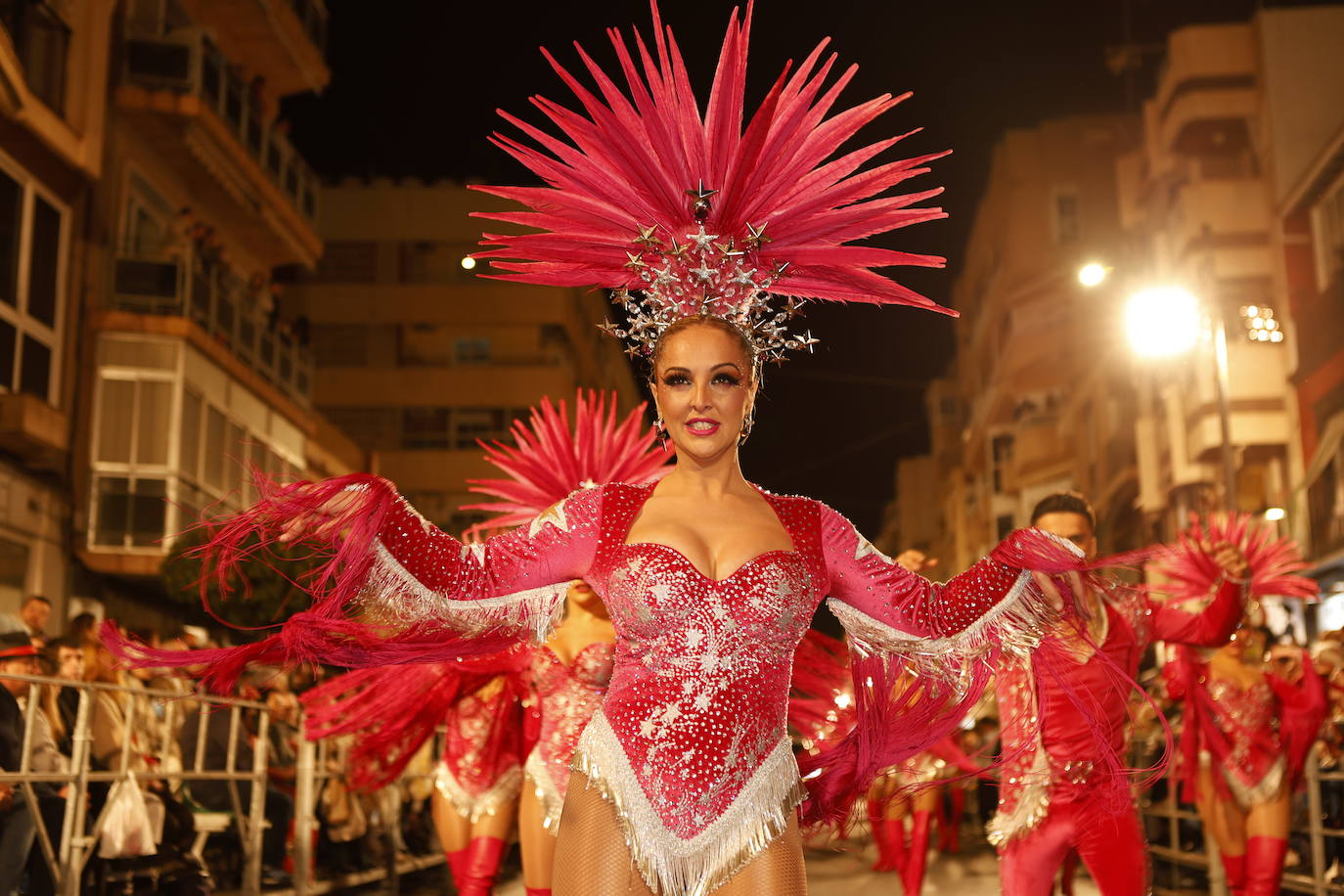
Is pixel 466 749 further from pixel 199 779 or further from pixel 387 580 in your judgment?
pixel 387 580

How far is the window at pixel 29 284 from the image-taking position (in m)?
19.6

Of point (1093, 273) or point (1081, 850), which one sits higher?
point (1093, 273)

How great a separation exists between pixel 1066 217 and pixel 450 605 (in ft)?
151

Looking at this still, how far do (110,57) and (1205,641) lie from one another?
20586mm

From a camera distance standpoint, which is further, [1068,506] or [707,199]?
[1068,506]

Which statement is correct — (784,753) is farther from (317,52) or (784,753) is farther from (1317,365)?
(317,52)

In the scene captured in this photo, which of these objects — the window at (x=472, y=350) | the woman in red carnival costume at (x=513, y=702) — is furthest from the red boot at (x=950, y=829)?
the window at (x=472, y=350)

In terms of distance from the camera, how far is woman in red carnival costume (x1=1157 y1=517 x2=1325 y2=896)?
8961mm

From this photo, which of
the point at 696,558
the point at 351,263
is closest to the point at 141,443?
the point at 696,558

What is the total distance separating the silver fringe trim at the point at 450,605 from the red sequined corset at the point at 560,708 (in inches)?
120

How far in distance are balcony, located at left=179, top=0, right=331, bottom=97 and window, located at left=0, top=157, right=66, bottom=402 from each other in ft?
23.0

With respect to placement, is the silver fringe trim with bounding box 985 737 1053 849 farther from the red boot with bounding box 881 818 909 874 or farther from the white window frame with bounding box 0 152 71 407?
the white window frame with bounding box 0 152 71 407

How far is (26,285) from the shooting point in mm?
20219

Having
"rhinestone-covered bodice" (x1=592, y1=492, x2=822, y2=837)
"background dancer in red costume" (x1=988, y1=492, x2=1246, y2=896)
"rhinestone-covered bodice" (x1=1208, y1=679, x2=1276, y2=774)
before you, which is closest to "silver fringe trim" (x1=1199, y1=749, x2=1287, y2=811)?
"rhinestone-covered bodice" (x1=1208, y1=679, x2=1276, y2=774)
